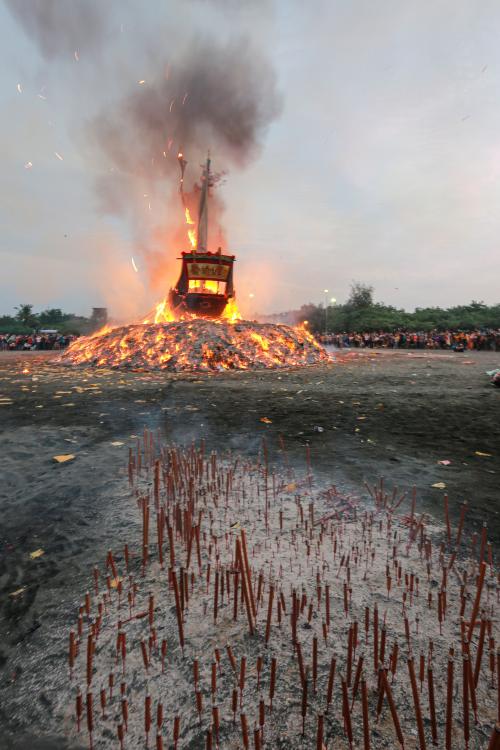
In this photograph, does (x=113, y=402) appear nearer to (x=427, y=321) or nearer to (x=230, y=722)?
(x=230, y=722)

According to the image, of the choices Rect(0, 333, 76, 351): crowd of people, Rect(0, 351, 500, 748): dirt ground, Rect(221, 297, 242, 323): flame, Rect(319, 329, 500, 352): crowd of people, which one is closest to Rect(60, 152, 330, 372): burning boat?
Rect(221, 297, 242, 323): flame

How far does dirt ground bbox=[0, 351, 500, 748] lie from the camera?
210cm

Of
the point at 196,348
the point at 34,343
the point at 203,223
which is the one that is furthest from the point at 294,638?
the point at 34,343

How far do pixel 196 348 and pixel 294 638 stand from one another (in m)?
17.0

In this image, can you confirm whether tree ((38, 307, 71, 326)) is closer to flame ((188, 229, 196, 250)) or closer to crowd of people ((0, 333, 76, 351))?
crowd of people ((0, 333, 76, 351))

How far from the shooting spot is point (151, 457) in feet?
15.8

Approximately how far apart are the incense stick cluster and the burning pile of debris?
14755mm

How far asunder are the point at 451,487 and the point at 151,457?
3516mm

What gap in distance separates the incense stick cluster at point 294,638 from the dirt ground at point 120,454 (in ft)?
0.73

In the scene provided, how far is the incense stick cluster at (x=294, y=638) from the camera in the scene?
1559 millimetres

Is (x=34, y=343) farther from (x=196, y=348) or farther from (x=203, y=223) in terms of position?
(x=196, y=348)

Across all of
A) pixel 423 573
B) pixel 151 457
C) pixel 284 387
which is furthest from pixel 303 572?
pixel 284 387

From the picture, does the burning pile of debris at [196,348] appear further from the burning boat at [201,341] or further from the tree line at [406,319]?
the tree line at [406,319]

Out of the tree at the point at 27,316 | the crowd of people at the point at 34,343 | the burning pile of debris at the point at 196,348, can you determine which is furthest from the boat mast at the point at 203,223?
the tree at the point at 27,316
